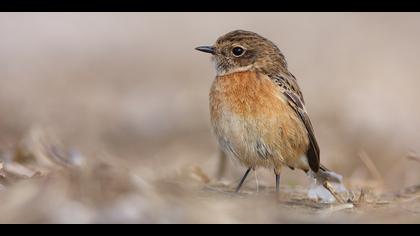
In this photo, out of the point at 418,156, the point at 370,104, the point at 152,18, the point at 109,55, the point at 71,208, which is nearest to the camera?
the point at 71,208

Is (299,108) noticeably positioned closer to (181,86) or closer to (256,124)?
(256,124)

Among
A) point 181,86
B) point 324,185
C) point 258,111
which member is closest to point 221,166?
point 258,111

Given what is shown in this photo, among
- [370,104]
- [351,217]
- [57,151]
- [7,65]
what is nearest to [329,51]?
[370,104]

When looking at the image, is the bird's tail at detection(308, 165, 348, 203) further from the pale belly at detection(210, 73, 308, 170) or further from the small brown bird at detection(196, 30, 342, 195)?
the pale belly at detection(210, 73, 308, 170)

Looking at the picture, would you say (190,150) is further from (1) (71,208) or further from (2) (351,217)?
(1) (71,208)

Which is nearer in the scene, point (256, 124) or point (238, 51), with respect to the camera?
point (256, 124)

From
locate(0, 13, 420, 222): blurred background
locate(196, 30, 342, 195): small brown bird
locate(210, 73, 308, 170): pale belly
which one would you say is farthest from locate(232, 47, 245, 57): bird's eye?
locate(0, 13, 420, 222): blurred background

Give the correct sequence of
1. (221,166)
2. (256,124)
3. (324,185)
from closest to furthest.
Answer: (324,185)
(256,124)
(221,166)

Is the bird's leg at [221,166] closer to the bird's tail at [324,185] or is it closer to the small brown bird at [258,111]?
the small brown bird at [258,111]
